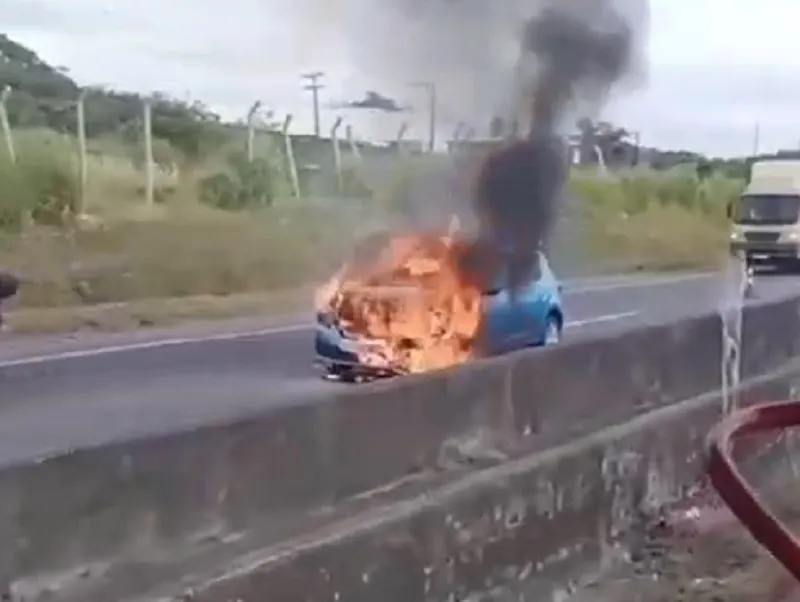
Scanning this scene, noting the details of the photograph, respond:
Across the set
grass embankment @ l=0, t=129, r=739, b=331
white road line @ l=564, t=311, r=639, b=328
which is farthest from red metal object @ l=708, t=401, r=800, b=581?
white road line @ l=564, t=311, r=639, b=328

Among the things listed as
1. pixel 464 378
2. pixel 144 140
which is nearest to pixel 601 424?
pixel 464 378

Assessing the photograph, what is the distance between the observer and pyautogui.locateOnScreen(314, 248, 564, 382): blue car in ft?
48.5

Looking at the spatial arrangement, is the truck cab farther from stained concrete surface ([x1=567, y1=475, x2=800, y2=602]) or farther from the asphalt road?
stained concrete surface ([x1=567, y1=475, x2=800, y2=602])

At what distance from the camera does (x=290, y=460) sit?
590 cm

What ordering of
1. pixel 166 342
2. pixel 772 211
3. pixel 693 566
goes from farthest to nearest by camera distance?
1. pixel 772 211
2. pixel 166 342
3. pixel 693 566

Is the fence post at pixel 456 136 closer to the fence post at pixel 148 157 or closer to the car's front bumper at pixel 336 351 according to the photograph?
the car's front bumper at pixel 336 351

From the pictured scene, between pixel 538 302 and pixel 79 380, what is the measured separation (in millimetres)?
4598

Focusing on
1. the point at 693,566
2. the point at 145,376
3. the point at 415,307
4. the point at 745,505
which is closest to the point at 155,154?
the point at 145,376

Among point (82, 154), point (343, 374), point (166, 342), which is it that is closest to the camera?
point (343, 374)

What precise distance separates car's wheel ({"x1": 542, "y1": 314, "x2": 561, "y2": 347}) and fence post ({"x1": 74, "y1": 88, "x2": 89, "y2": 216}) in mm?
15666

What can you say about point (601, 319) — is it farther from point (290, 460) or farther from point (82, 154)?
point (290, 460)

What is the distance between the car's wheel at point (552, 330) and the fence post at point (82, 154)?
1567 cm

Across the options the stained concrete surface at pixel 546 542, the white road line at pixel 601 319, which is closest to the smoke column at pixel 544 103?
the stained concrete surface at pixel 546 542

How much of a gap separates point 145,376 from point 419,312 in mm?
4214
